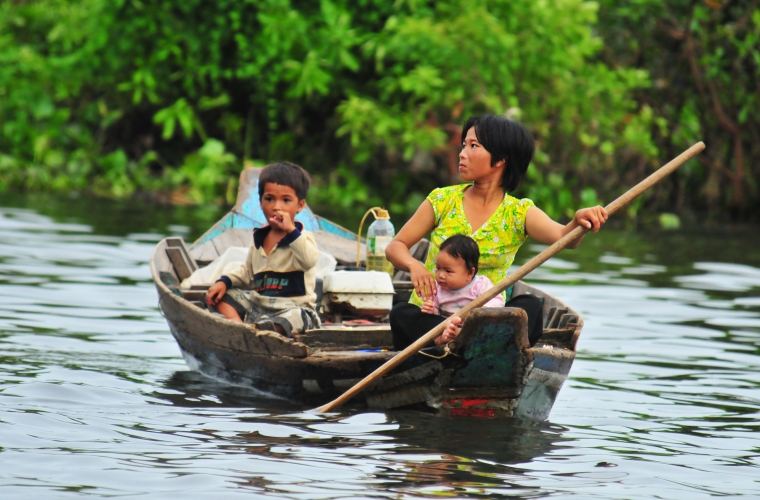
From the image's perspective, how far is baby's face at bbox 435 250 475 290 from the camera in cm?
445

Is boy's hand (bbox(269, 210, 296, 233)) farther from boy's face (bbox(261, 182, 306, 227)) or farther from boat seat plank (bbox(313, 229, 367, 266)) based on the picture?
boat seat plank (bbox(313, 229, 367, 266))

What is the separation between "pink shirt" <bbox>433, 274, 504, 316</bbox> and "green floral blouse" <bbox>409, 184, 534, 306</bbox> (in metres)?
0.14

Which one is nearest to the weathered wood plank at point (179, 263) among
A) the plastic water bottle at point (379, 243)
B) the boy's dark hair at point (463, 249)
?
the plastic water bottle at point (379, 243)

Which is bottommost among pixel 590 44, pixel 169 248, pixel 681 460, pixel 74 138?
pixel 681 460

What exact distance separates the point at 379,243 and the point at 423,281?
5.37 feet

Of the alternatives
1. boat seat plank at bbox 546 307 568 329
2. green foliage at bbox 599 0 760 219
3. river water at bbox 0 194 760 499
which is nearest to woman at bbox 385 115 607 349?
river water at bbox 0 194 760 499

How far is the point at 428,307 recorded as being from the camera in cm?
458

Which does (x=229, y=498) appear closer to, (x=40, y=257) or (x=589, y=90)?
(x=40, y=257)

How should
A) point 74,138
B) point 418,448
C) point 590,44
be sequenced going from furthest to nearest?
point 74,138, point 590,44, point 418,448

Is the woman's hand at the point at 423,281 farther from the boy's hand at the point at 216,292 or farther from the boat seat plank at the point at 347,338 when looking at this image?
the boy's hand at the point at 216,292

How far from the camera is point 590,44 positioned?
1400 centimetres

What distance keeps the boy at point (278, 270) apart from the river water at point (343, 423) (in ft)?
1.30

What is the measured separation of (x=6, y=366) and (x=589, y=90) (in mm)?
10087

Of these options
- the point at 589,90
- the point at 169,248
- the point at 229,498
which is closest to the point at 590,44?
the point at 589,90
